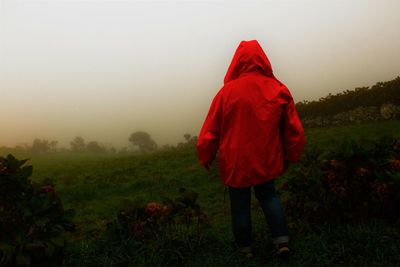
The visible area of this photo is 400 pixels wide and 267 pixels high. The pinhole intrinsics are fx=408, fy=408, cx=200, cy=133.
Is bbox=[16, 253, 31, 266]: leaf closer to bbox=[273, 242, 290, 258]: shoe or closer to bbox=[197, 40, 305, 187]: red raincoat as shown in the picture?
bbox=[197, 40, 305, 187]: red raincoat

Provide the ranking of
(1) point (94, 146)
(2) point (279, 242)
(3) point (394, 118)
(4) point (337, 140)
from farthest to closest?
(1) point (94, 146) → (3) point (394, 118) → (4) point (337, 140) → (2) point (279, 242)

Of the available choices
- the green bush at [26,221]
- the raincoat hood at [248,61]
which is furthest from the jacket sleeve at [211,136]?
the green bush at [26,221]

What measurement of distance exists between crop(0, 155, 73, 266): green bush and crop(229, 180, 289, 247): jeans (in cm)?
180

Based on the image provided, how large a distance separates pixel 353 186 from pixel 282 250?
1307mm

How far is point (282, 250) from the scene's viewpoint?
4.12 m

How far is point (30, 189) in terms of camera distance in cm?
431

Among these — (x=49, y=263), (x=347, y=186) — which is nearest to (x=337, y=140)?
(x=347, y=186)

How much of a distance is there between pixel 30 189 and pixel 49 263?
0.81 m

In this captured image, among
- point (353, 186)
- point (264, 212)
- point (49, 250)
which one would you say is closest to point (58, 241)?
point (49, 250)

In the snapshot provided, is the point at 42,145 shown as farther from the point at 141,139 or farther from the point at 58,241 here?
the point at 58,241

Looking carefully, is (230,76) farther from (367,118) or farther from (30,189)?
(367,118)

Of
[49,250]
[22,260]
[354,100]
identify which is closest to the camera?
[22,260]

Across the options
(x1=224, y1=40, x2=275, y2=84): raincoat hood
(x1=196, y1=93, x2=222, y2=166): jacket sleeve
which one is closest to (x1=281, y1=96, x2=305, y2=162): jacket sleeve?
(x1=224, y1=40, x2=275, y2=84): raincoat hood

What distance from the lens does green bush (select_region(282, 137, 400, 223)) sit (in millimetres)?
4723
